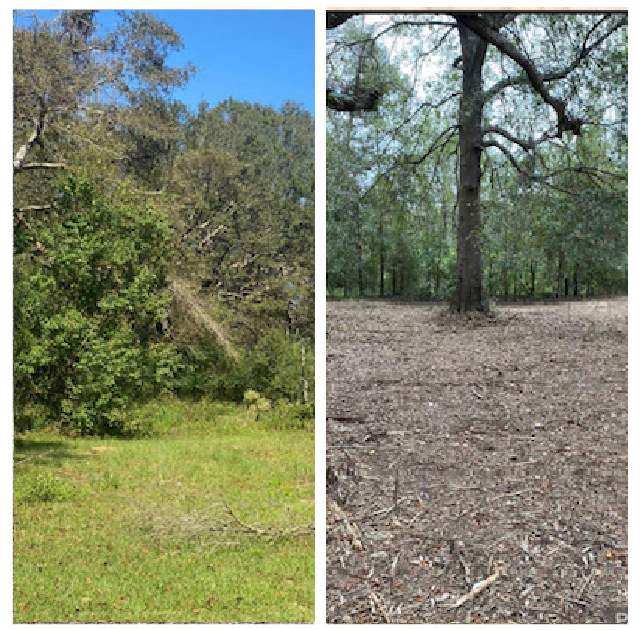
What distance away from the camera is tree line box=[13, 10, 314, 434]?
3.84 meters

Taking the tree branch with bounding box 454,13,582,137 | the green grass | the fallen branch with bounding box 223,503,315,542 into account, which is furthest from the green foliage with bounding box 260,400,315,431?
the tree branch with bounding box 454,13,582,137

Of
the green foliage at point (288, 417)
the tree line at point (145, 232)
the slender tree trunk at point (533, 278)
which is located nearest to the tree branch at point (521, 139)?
the slender tree trunk at point (533, 278)

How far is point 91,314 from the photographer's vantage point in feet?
13.2

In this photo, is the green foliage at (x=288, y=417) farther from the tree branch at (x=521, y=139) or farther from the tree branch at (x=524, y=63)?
the tree branch at (x=524, y=63)

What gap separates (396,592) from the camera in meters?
3.10

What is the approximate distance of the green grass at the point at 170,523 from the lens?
3291 mm

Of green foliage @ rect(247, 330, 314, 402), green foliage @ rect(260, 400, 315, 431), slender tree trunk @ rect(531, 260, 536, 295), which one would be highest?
slender tree trunk @ rect(531, 260, 536, 295)

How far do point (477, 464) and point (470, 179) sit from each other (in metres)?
1.35


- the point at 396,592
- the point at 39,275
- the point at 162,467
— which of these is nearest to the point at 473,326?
the point at 396,592

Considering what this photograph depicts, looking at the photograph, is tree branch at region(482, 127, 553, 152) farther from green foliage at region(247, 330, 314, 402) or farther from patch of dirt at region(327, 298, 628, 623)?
green foliage at region(247, 330, 314, 402)

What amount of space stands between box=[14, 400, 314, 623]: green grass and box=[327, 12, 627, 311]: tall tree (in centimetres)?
138

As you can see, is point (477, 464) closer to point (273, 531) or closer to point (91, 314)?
point (273, 531)

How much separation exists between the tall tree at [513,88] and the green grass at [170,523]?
4.51 feet

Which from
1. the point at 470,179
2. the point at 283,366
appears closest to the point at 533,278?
the point at 470,179
